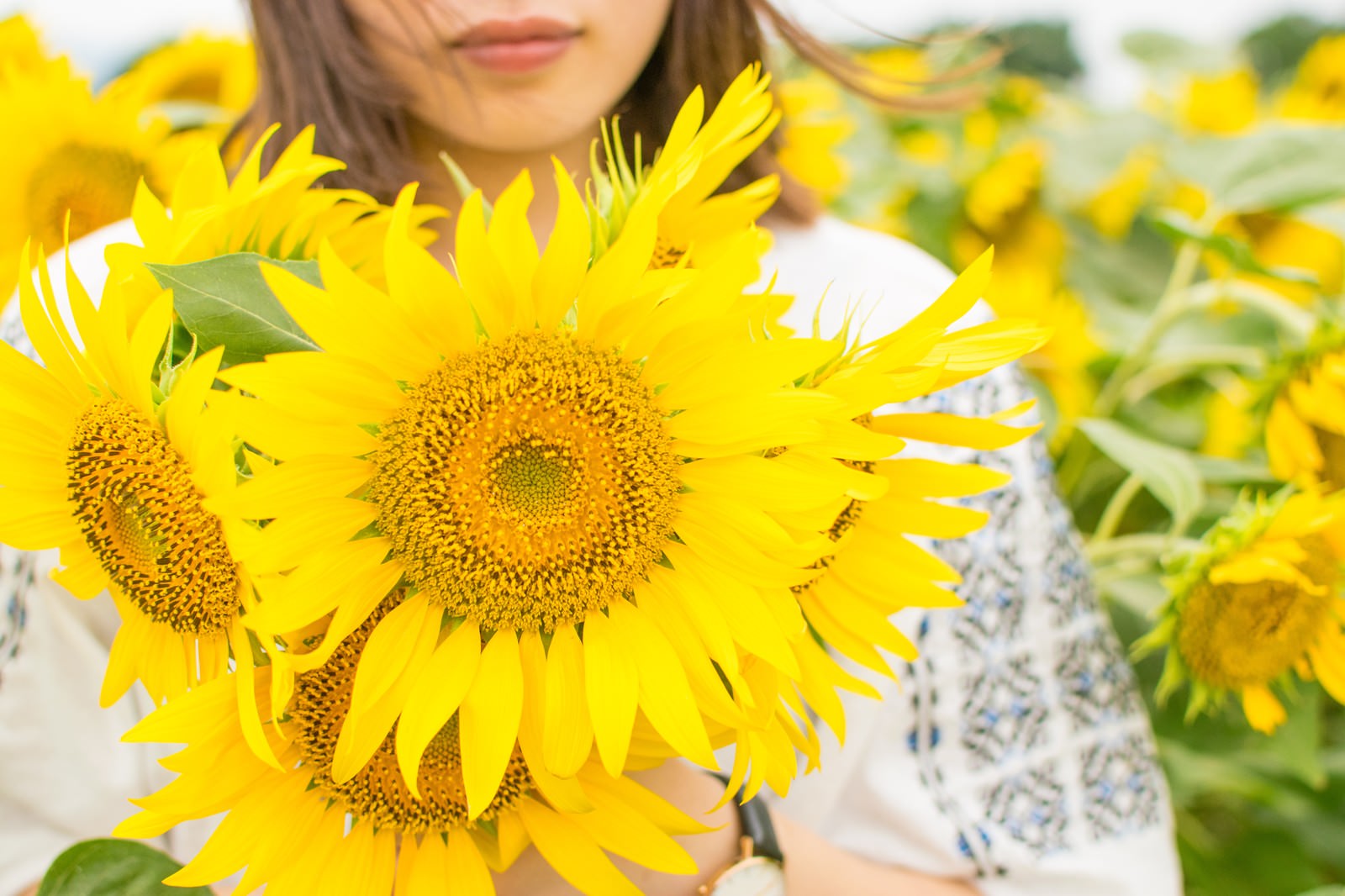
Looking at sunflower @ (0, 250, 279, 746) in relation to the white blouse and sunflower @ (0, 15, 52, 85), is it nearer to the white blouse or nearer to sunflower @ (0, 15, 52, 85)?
the white blouse

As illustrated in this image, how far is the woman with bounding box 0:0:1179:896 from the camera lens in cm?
74

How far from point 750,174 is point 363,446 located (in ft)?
2.08

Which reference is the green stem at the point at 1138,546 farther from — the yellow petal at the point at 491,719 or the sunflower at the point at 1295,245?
the sunflower at the point at 1295,245

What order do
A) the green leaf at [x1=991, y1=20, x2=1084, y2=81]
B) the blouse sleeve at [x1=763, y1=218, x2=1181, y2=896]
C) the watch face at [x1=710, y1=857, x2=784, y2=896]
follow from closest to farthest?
1. the watch face at [x1=710, y1=857, x2=784, y2=896]
2. the blouse sleeve at [x1=763, y1=218, x2=1181, y2=896]
3. the green leaf at [x1=991, y1=20, x2=1084, y2=81]

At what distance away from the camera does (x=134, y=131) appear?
3.17ft

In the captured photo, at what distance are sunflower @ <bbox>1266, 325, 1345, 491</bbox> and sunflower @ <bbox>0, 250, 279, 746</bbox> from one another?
28.2 inches

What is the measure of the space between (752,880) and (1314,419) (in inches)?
20.8

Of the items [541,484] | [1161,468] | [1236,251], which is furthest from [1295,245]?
[541,484]

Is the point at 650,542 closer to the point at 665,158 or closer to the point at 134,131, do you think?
the point at 665,158

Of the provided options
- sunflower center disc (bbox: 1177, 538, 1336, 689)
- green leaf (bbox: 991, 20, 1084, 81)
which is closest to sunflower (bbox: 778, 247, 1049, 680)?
sunflower center disc (bbox: 1177, 538, 1336, 689)

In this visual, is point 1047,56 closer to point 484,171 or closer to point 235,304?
point 484,171

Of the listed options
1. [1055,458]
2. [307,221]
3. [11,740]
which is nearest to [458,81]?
[307,221]

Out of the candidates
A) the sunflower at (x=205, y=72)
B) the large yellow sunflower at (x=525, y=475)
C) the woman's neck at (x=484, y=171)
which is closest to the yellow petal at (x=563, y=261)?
the large yellow sunflower at (x=525, y=475)

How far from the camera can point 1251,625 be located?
0.69m
